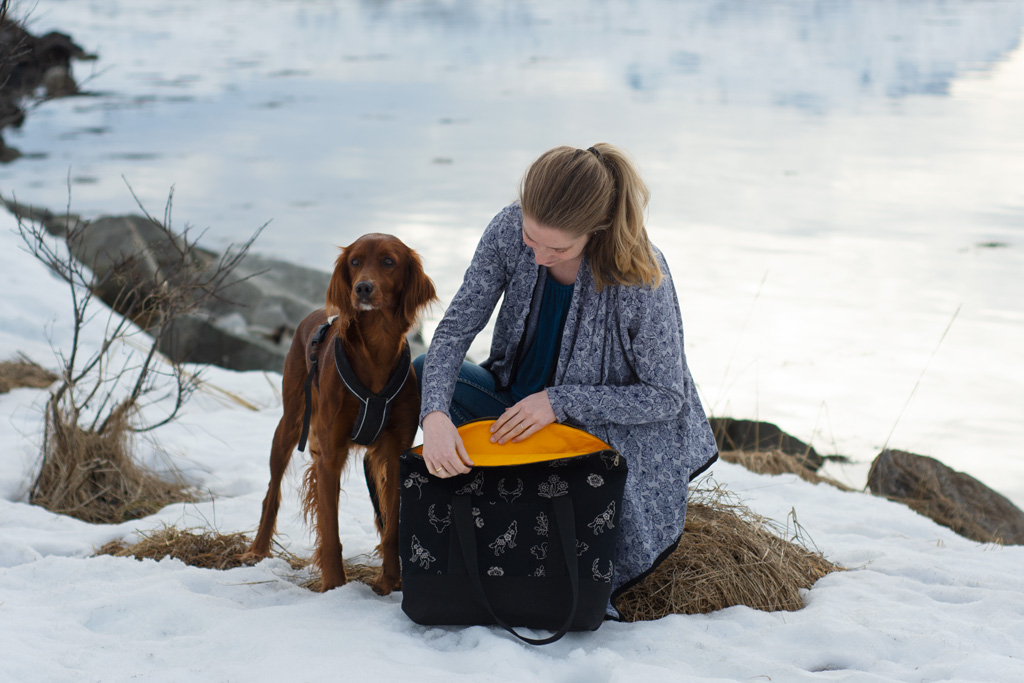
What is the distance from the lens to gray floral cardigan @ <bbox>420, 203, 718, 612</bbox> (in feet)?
8.29

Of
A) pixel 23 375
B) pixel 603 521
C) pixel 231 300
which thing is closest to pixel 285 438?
pixel 603 521

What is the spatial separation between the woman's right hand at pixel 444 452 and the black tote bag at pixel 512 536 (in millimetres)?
45

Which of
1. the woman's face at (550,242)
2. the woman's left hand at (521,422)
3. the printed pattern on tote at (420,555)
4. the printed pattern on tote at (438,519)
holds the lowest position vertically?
the printed pattern on tote at (420,555)

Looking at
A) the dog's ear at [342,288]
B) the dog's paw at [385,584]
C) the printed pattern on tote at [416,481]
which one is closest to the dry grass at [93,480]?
the dog's paw at [385,584]

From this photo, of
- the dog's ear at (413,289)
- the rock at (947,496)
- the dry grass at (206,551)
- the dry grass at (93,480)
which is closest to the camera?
the dog's ear at (413,289)

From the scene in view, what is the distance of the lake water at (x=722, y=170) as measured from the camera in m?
5.77

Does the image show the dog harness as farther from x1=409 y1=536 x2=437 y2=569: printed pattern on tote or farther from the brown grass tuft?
the brown grass tuft

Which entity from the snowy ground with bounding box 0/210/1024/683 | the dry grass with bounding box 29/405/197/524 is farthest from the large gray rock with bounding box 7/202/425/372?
the snowy ground with bounding box 0/210/1024/683

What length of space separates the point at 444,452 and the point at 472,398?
19.5 inches

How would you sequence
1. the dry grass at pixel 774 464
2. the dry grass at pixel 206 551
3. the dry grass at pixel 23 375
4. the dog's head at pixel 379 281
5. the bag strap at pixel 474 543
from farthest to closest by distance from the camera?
the dry grass at pixel 23 375
the dry grass at pixel 774 464
the dry grass at pixel 206 551
the dog's head at pixel 379 281
the bag strap at pixel 474 543

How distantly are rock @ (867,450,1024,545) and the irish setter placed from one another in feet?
8.48

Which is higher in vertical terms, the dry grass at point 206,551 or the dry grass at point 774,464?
the dry grass at point 206,551

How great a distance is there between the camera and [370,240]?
2.54m

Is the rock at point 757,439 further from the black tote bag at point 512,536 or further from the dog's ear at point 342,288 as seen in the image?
the dog's ear at point 342,288
